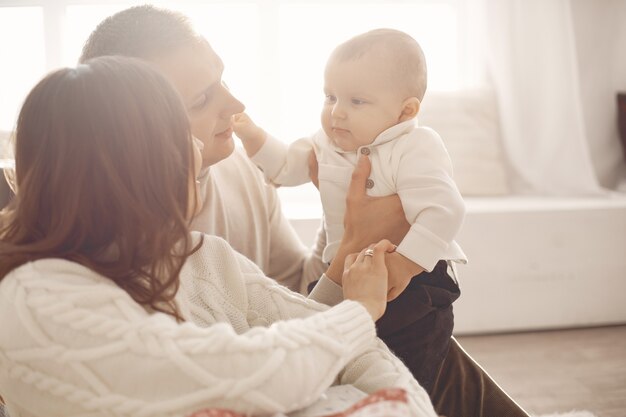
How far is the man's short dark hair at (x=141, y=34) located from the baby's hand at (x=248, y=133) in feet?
0.83

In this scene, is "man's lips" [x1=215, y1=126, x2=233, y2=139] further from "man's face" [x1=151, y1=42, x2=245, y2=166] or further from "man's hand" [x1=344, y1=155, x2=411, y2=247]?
"man's hand" [x1=344, y1=155, x2=411, y2=247]

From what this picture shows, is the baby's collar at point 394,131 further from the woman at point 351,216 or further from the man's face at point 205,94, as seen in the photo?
the man's face at point 205,94

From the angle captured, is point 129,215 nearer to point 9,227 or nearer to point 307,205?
point 9,227

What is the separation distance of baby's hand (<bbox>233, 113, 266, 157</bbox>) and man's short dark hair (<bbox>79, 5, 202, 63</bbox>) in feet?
0.83

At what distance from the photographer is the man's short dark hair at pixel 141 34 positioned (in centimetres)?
131

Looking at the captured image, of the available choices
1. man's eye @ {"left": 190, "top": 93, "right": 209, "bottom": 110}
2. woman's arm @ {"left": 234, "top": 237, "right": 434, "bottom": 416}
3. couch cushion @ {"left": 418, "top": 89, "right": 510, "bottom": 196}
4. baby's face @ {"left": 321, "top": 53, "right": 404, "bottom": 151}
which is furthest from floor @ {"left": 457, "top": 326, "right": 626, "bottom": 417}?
man's eye @ {"left": 190, "top": 93, "right": 209, "bottom": 110}

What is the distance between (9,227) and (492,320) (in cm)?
254

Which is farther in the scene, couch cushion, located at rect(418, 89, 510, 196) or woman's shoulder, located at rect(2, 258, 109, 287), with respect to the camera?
couch cushion, located at rect(418, 89, 510, 196)

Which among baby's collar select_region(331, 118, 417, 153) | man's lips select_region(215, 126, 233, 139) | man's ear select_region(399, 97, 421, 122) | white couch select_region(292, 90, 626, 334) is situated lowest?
white couch select_region(292, 90, 626, 334)

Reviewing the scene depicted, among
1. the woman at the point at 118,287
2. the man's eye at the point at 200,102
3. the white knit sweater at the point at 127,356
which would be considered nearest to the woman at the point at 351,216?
the man's eye at the point at 200,102

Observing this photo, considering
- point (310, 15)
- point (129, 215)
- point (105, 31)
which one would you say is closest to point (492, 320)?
point (310, 15)

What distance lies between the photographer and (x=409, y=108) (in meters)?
1.44

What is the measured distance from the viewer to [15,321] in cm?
80

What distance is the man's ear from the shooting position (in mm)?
1428
